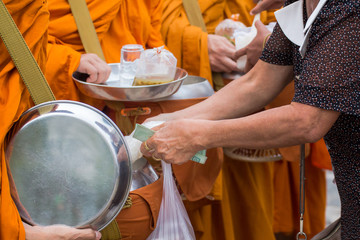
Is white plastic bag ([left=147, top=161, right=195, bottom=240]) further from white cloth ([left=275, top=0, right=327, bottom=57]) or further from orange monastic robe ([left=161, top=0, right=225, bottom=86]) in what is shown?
orange monastic robe ([left=161, top=0, right=225, bottom=86])

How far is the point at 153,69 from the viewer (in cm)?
178

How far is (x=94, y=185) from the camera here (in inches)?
55.9

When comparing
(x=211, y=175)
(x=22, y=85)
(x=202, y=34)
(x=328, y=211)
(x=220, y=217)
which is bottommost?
(x=328, y=211)

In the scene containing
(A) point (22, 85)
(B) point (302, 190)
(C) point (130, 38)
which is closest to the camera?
(A) point (22, 85)

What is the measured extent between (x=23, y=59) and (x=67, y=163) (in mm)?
298

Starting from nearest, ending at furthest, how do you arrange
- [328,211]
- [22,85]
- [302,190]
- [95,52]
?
[22,85] < [302,190] < [95,52] < [328,211]

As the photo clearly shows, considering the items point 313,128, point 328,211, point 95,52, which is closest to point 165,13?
point 95,52

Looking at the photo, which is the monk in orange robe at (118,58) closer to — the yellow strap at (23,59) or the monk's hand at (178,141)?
the monk's hand at (178,141)

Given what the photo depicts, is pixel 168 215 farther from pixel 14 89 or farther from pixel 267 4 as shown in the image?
pixel 267 4

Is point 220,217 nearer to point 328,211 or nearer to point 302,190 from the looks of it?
point 302,190

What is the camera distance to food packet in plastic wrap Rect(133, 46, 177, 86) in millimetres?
1775

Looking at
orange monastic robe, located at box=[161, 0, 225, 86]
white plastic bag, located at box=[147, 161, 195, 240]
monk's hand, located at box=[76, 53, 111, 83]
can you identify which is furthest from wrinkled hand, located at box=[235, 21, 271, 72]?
white plastic bag, located at box=[147, 161, 195, 240]

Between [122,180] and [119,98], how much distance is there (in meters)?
0.42

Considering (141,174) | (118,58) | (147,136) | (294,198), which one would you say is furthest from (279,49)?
(294,198)
